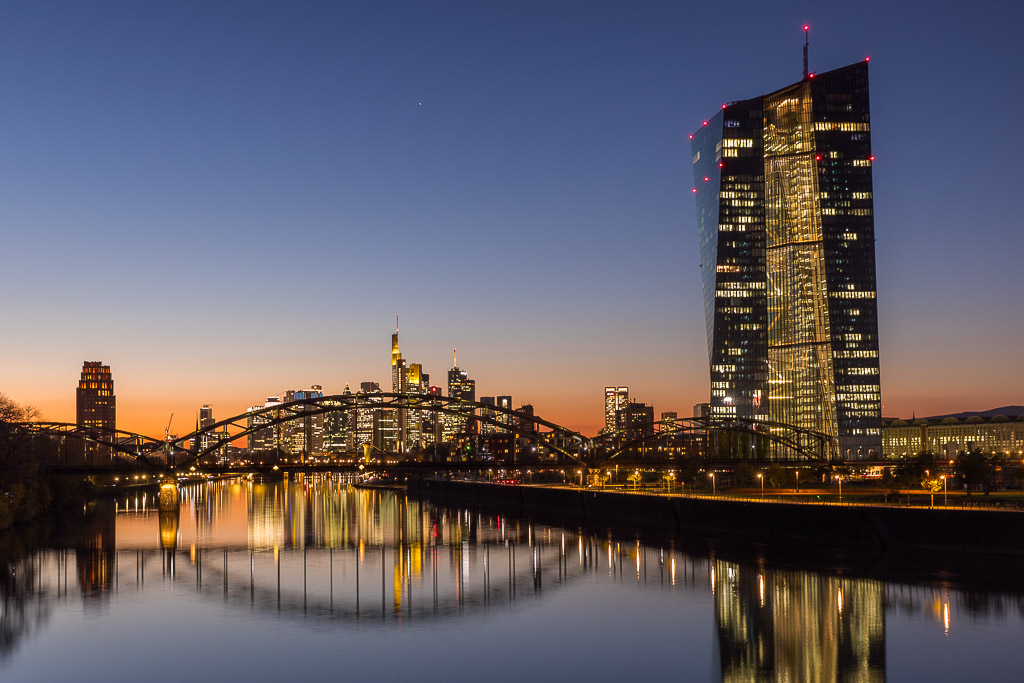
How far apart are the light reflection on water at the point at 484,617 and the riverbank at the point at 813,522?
6.79 m

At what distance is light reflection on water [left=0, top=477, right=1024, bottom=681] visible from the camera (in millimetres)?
35469

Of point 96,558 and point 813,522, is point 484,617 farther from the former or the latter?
point 96,558

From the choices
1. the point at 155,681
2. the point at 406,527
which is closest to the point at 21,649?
the point at 155,681

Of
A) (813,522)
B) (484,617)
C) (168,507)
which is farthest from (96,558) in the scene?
(168,507)

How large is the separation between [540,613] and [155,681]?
60.1ft

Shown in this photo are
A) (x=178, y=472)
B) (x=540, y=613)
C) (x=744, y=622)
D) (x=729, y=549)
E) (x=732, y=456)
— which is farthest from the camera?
(x=732, y=456)

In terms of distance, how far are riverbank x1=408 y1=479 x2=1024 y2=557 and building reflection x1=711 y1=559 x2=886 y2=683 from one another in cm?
970

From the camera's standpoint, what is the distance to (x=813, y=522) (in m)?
66.6

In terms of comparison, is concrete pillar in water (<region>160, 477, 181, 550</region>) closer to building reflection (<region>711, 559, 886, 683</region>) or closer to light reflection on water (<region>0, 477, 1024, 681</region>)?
light reflection on water (<region>0, 477, 1024, 681</region>)

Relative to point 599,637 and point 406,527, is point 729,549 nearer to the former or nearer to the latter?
point 599,637

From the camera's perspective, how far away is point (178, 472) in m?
122

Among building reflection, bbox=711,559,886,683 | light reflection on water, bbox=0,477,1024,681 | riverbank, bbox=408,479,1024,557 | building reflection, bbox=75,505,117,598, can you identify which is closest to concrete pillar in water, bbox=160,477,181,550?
building reflection, bbox=75,505,117,598

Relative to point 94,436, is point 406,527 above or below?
below

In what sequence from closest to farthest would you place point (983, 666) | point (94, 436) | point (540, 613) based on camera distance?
point (983, 666), point (540, 613), point (94, 436)
